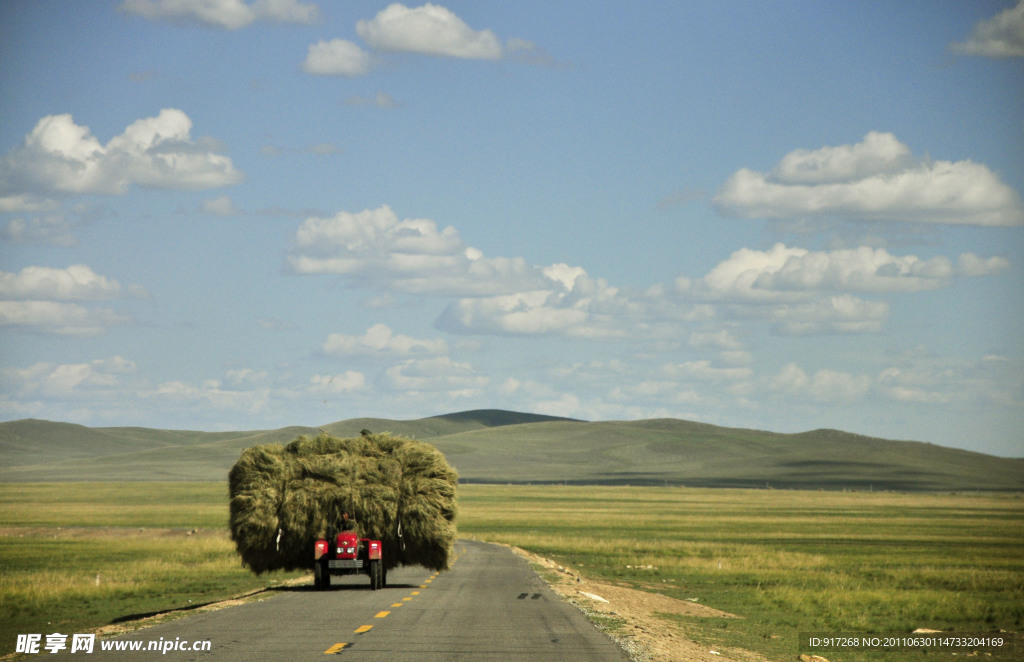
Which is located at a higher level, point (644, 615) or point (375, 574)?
point (375, 574)

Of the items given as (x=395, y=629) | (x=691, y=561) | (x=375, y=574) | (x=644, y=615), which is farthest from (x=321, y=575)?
(x=691, y=561)

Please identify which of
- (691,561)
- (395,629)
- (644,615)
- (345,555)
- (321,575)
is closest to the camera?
(395,629)

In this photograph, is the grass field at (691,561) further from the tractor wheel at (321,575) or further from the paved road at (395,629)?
the tractor wheel at (321,575)

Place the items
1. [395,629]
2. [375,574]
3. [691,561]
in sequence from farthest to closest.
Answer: [691,561], [375,574], [395,629]

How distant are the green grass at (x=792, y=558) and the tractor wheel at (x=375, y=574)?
7.55m

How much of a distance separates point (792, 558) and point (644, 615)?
32.1 m

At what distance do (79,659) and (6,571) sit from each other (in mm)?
32126

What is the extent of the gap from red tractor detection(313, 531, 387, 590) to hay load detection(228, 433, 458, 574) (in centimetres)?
30

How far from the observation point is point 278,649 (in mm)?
16672

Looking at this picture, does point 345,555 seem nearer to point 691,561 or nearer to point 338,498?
point 338,498

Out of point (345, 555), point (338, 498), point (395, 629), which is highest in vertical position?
point (338, 498)

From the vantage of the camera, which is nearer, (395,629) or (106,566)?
(395,629)

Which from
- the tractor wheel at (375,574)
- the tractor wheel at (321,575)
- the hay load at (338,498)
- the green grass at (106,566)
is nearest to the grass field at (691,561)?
the green grass at (106,566)

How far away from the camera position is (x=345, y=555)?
88.7ft
